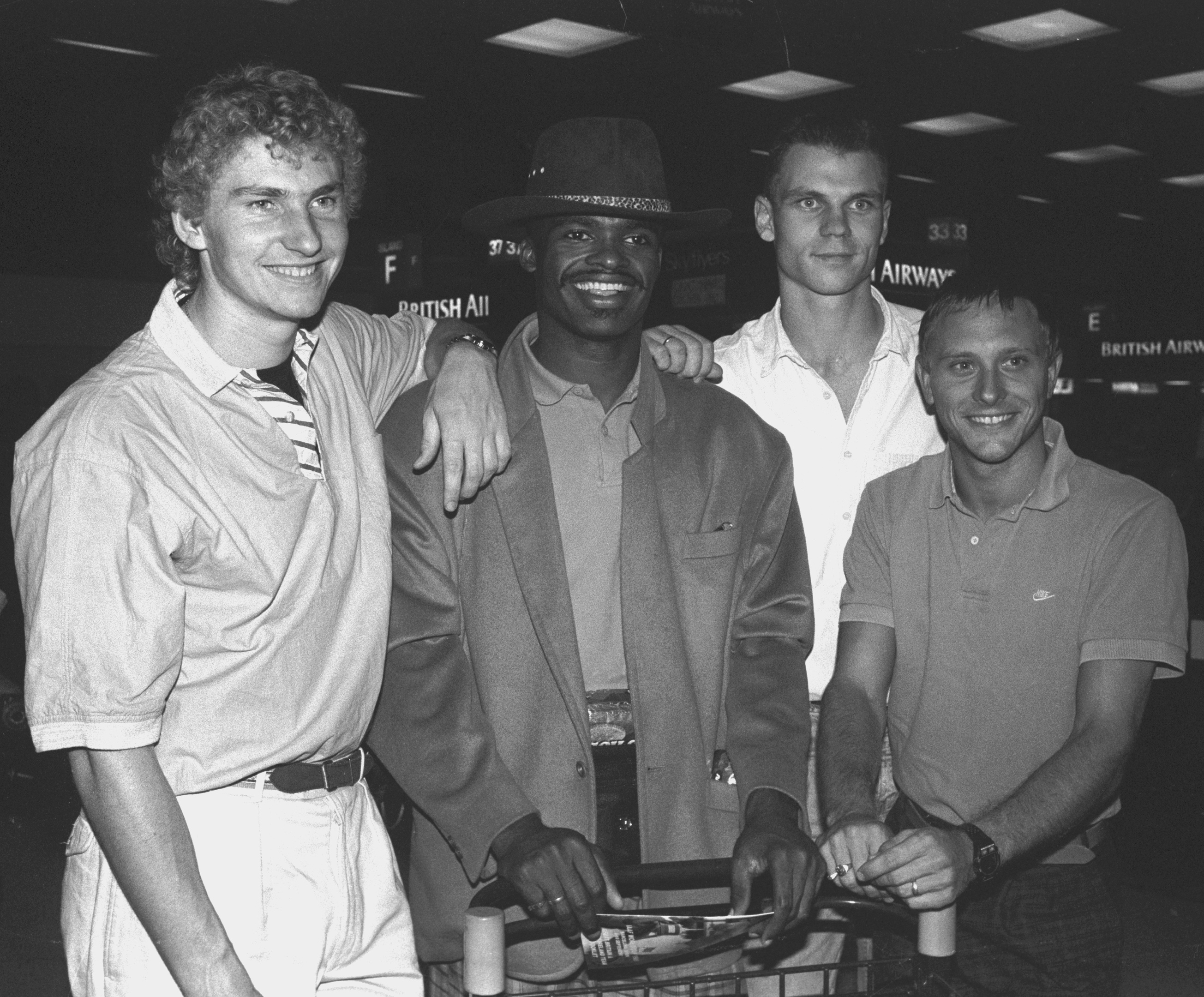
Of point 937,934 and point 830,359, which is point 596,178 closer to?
point 830,359

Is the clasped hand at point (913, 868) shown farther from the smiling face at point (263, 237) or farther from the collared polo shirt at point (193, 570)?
the smiling face at point (263, 237)

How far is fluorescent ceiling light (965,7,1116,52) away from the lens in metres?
8.30

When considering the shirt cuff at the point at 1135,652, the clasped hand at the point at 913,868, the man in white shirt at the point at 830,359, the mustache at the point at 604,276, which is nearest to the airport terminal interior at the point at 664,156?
the man in white shirt at the point at 830,359

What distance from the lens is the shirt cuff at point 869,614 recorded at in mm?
2473

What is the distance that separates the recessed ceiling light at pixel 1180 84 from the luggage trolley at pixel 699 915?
9.45 m

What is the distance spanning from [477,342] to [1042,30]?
24.0ft

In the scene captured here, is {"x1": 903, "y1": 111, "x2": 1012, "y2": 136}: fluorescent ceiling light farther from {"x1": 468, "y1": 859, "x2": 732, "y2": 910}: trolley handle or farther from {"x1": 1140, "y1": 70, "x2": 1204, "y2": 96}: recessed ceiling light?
{"x1": 468, "y1": 859, "x2": 732, "y2": 910}: trolley handle

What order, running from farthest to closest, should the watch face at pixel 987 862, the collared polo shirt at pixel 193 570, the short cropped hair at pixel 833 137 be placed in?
the short cropped hair at pixel 833 137, the watch face at pixel 987 862, the collared polo shirt at pixel 193 570

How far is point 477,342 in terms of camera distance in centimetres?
249

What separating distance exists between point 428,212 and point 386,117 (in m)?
1.73

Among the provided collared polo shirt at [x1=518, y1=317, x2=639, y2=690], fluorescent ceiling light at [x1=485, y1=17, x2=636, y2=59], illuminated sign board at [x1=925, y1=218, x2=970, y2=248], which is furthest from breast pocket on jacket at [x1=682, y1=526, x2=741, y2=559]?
illuminated sign board at [x1=925, y1=218, x2=970, y2=248]

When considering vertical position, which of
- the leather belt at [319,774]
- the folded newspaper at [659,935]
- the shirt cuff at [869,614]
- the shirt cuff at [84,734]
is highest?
the shirt cuff at [869,614]

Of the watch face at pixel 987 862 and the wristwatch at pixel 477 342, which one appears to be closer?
the watch face at pixel 987 862

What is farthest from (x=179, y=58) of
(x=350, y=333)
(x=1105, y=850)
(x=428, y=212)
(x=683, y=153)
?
(x=1105, y=850)
